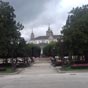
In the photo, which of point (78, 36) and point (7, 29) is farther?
point (7, 29)

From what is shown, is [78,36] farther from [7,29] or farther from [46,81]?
[46,81]

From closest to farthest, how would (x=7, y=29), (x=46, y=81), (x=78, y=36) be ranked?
(x=46, y=81) < (x=78, y=36) < (x=7, y=29)

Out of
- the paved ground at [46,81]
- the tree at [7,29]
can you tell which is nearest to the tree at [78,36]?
the tree at [7,29]

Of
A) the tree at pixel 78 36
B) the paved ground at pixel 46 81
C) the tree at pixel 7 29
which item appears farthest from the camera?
the tree at pixel 7 29

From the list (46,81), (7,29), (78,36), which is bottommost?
(46,81)

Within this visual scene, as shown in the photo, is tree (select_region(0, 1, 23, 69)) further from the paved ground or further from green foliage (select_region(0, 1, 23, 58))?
the paved ground

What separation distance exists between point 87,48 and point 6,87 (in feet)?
109

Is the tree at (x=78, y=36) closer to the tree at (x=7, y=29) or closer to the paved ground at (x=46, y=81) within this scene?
the tree at (x=7, y=29)

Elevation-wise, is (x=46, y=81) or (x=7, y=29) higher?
(x=7, y=29)

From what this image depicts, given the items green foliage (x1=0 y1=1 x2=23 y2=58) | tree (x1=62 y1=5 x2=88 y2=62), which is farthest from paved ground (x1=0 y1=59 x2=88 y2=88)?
green foliage (x1=0 y1=1 x2=23 y2=58)

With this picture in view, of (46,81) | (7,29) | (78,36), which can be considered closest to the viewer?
(46,81)

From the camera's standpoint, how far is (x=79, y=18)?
54.0 m

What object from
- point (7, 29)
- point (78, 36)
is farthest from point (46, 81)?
point (7, 29)

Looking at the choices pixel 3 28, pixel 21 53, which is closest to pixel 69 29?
pixel 3 28
